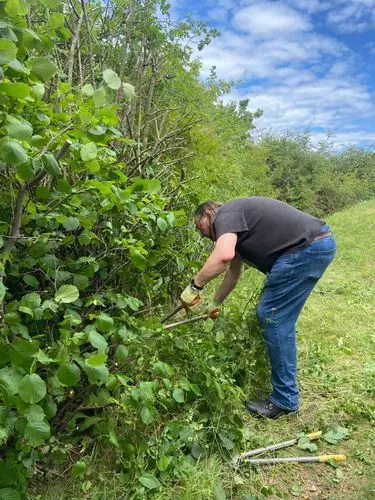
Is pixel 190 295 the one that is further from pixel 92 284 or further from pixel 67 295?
pixel 67 295

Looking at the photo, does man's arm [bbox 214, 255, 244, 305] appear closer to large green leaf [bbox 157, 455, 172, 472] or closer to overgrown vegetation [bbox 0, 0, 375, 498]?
overgrown vegetation [bbox 0, 0, 375, 498]

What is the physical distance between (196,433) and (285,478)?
569 millimetres

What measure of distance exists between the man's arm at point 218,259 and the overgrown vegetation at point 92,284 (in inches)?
6.3

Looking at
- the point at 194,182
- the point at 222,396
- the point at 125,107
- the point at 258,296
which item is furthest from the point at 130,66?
the point at 222,396

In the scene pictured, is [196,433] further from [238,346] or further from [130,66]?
[130,66]

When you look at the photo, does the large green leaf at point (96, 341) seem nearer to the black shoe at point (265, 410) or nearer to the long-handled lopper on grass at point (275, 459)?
the long-handled lopper on grass at point (275, 459)

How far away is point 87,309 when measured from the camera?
2.20 meters

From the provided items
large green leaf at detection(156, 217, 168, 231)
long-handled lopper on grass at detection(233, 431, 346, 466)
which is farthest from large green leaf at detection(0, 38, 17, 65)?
long-handled lopper on grass at detection(233, 431, 346, 466)

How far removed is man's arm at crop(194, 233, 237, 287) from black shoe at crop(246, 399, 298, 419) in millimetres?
950

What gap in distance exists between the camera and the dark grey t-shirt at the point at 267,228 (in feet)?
9.37

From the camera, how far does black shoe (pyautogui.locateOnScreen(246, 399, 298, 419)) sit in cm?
294

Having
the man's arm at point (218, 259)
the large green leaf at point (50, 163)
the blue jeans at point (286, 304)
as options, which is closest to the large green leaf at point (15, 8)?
the large green leaf at point (50, 163)

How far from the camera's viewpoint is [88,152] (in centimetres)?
149

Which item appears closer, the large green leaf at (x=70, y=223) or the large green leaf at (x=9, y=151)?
the large green leaf at (x=9, y=151)
